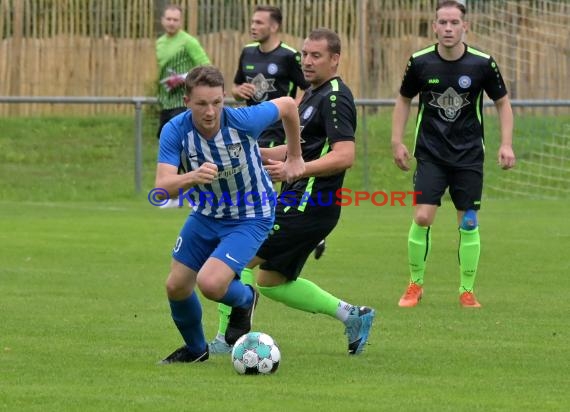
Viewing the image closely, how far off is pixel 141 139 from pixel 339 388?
12.9 m

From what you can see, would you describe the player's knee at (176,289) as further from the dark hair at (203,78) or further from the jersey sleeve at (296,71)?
the jersey sleeve at (296,71)

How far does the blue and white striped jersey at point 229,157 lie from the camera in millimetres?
7082

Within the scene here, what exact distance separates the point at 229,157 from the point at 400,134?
10.7 feet

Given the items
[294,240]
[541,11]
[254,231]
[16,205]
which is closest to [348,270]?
[294,240]

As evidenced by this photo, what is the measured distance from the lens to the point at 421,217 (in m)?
9.96

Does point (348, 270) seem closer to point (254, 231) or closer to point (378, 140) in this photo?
point (254, 231)

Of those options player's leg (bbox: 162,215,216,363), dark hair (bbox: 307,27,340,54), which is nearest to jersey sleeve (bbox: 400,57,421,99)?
dark hair (bbox: 307,27,340,54)

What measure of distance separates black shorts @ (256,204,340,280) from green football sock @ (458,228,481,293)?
6.89 feet

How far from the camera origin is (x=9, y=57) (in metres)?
22.4

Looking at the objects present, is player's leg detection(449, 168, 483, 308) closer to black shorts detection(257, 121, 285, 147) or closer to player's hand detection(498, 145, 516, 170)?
player's hand detection(498, 145, 516, 170)

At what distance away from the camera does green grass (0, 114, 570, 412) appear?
644cm

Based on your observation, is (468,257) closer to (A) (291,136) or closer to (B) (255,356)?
(A) (291,136)

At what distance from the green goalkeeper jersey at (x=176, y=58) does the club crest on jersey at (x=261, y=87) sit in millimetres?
3816

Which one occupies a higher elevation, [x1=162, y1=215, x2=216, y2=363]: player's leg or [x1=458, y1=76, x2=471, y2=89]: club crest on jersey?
[x1=458, y1=76, x2=471, y2=89]: club crest on jersey
